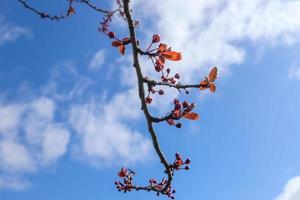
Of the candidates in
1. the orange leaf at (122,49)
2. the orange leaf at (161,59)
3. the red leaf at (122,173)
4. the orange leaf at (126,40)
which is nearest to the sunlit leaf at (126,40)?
the orange leaf at (126,40)

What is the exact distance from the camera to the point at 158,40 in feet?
19.6

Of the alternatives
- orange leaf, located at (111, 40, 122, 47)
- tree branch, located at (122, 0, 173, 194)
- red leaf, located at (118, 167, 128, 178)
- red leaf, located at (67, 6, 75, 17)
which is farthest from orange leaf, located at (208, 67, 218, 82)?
red leaf, located at (67, 6, 75, 17)

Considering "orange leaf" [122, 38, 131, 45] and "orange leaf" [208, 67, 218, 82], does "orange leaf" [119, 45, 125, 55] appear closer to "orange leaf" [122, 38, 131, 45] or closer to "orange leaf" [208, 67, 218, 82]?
"orange leaf" [122, 38, 131, 45]

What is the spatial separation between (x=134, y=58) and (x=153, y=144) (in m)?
1.06

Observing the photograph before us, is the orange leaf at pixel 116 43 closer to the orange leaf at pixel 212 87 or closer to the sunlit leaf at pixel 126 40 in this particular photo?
the sunlit leaf at pixel 126 40

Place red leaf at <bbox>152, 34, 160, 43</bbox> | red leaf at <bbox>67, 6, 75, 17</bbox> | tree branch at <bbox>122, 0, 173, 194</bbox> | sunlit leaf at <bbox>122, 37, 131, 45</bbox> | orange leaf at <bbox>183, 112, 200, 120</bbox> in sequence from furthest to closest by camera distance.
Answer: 1. red leaf at <bbox>67, 6, 75, 17</bbox>
2. red leaf at <bbox>152, 34, 160, 43</bbox>
3. sunlit leaf at <bbox>122, 37, 131, 45</bbox>
4. orange leaf at <bbox>183, 112, 200, 120</bbox>
5. tree branch at <bbox>122, 0, 173, 194</bbox>

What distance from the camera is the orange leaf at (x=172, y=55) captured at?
5.76 metres

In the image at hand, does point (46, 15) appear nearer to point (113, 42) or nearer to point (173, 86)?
point (113, 42)

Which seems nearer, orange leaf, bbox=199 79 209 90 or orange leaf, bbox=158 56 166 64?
orange leaf, bbox=199 79 209 90

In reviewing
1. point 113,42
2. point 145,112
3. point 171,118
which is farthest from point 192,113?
point 113,42

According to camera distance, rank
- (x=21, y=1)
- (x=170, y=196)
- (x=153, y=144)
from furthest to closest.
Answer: (x=21, y=1), (x=170, y=196), (x=153, y=144)

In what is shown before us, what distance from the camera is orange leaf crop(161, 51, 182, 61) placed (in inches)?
227

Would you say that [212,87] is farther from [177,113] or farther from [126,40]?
[126,40]

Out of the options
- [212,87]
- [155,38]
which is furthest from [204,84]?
[155,38]
